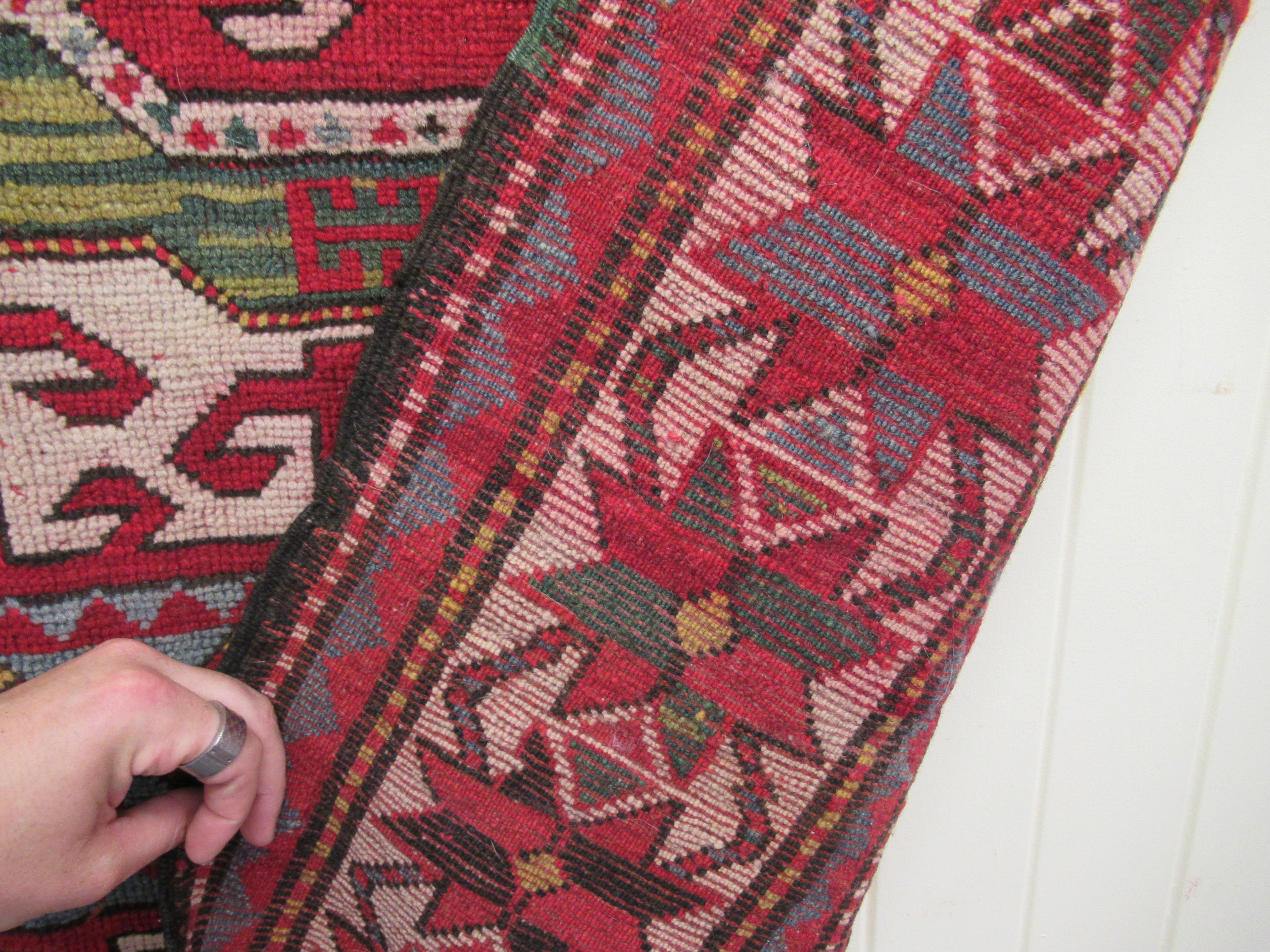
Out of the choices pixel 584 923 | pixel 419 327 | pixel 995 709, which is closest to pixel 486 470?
pixel 419 327

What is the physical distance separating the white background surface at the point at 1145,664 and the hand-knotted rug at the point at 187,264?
531 mm

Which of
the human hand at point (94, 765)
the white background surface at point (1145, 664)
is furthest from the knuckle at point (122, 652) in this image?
the white background surface at point (1145, 664)

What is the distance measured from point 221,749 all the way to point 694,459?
35 cm

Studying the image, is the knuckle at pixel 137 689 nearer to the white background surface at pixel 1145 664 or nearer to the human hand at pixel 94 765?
the human hand at pixel 94 765

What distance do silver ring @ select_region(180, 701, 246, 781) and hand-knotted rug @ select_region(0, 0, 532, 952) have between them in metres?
0.10

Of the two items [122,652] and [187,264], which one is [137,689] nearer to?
[122,652]

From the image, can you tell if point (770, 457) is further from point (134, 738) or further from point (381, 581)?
point (134, 738)

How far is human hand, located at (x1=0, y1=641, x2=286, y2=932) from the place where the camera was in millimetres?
443

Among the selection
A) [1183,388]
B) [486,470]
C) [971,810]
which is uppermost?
[1183,388]

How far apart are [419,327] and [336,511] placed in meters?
0.14

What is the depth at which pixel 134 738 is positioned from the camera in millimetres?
465

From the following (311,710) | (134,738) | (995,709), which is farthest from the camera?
(995,709)

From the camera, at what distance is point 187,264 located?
1.71 ft

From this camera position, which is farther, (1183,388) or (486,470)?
(1183,388)
